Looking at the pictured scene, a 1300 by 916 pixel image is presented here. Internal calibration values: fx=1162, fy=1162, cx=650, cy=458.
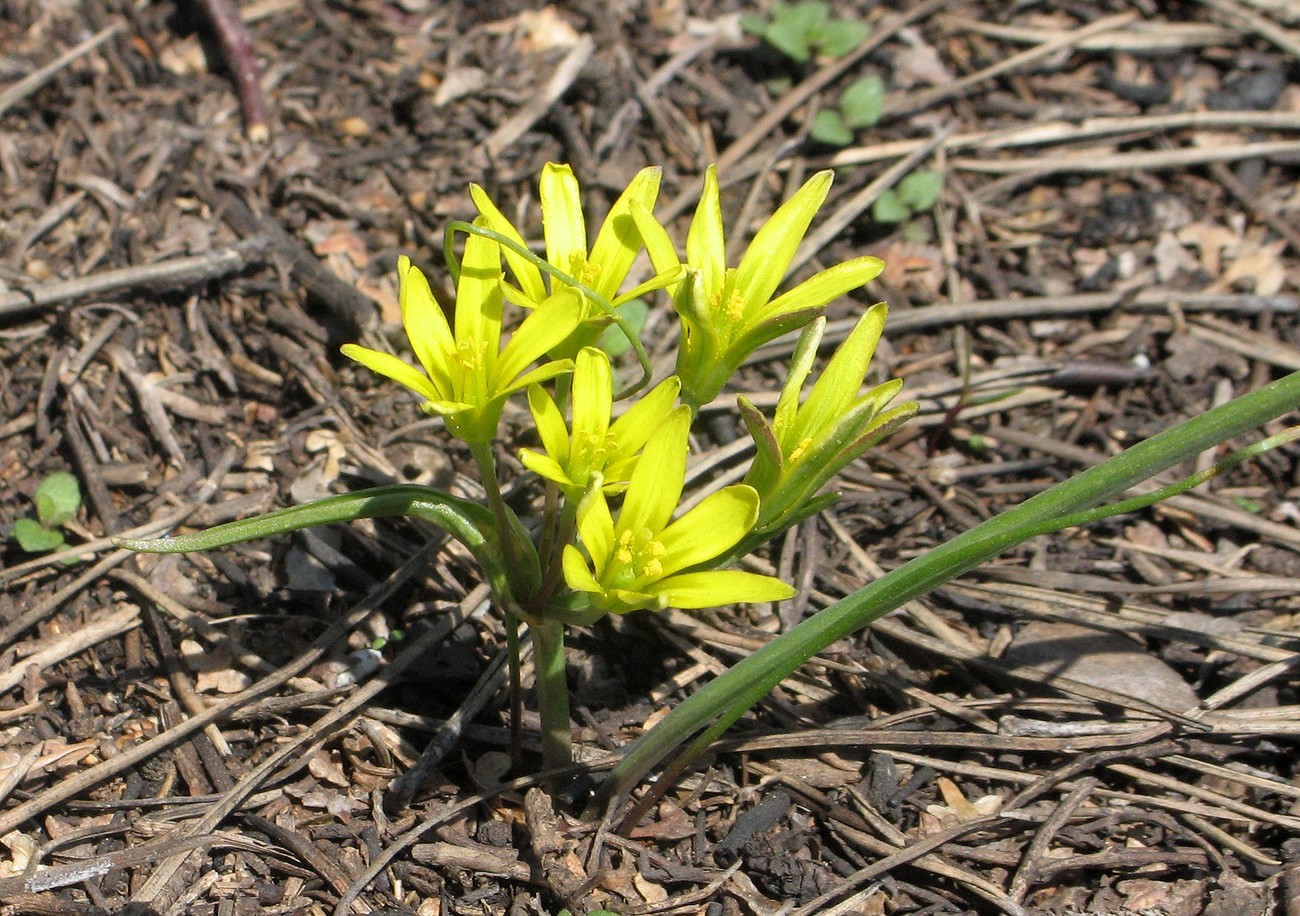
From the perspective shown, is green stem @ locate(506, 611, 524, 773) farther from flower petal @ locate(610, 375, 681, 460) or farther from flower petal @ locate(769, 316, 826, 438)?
flower petal @ locate(769, 316, 826, 438)

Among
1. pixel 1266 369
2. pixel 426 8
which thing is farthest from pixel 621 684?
pixel 426 8

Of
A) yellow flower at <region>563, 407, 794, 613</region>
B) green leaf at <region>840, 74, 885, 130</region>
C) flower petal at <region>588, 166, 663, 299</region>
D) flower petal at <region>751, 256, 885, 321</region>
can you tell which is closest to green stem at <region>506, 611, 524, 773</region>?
yellow flower at <region>563, 407, 794, 613</region>

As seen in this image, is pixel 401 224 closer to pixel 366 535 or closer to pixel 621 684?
pixel 366 535

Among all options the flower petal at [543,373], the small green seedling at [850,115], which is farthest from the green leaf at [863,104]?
the flower petal at [543,373]

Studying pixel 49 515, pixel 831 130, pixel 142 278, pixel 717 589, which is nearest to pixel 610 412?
pixel 717 589

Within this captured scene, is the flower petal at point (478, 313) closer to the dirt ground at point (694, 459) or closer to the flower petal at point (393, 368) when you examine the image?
the flower petal at point (393, 368)

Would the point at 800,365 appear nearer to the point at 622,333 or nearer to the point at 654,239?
the point at 654,239
